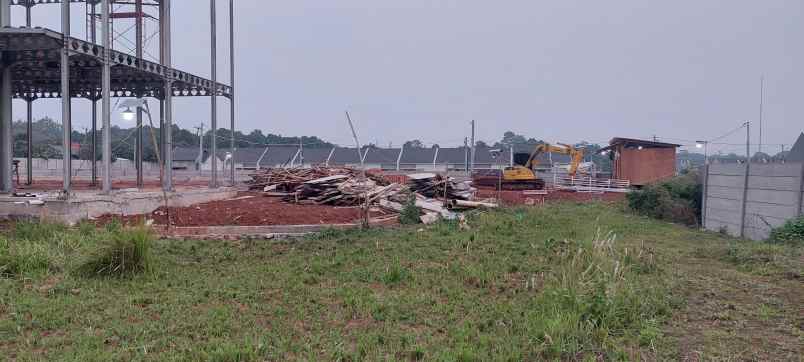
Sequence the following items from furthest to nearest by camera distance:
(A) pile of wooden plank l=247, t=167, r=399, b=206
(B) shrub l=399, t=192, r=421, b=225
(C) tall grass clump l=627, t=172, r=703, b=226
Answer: (A) pile of wooden plank l=247, t=167, r=399, b=206 → (C) tall grass clump l=627, t=172, r=703, b=226 → (B) shrub l=399, t=192, r=421, b=225

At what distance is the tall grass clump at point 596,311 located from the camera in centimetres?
459

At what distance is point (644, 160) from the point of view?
32094 mm

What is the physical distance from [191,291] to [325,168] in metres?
14.4

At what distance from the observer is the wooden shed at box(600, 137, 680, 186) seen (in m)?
32.1

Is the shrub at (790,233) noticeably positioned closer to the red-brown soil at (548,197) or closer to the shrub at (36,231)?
the red-brown soil at (548,197)

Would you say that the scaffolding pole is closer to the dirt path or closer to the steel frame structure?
the steel frame structure

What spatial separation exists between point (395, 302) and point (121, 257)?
12.5 feet

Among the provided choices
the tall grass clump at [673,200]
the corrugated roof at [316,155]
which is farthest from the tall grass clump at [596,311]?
the corrugated roof at [316,155]

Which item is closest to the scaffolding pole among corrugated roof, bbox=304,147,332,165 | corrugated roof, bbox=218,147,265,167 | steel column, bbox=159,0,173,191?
steel column, bbox=159,0,173,191

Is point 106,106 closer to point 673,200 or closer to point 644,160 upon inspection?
point 673,200

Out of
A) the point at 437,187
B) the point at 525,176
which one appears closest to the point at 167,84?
the point at 437,187

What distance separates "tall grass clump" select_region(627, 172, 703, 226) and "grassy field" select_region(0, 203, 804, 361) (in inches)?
292

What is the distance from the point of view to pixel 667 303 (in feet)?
18.9

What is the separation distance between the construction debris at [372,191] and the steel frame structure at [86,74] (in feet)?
11.2
